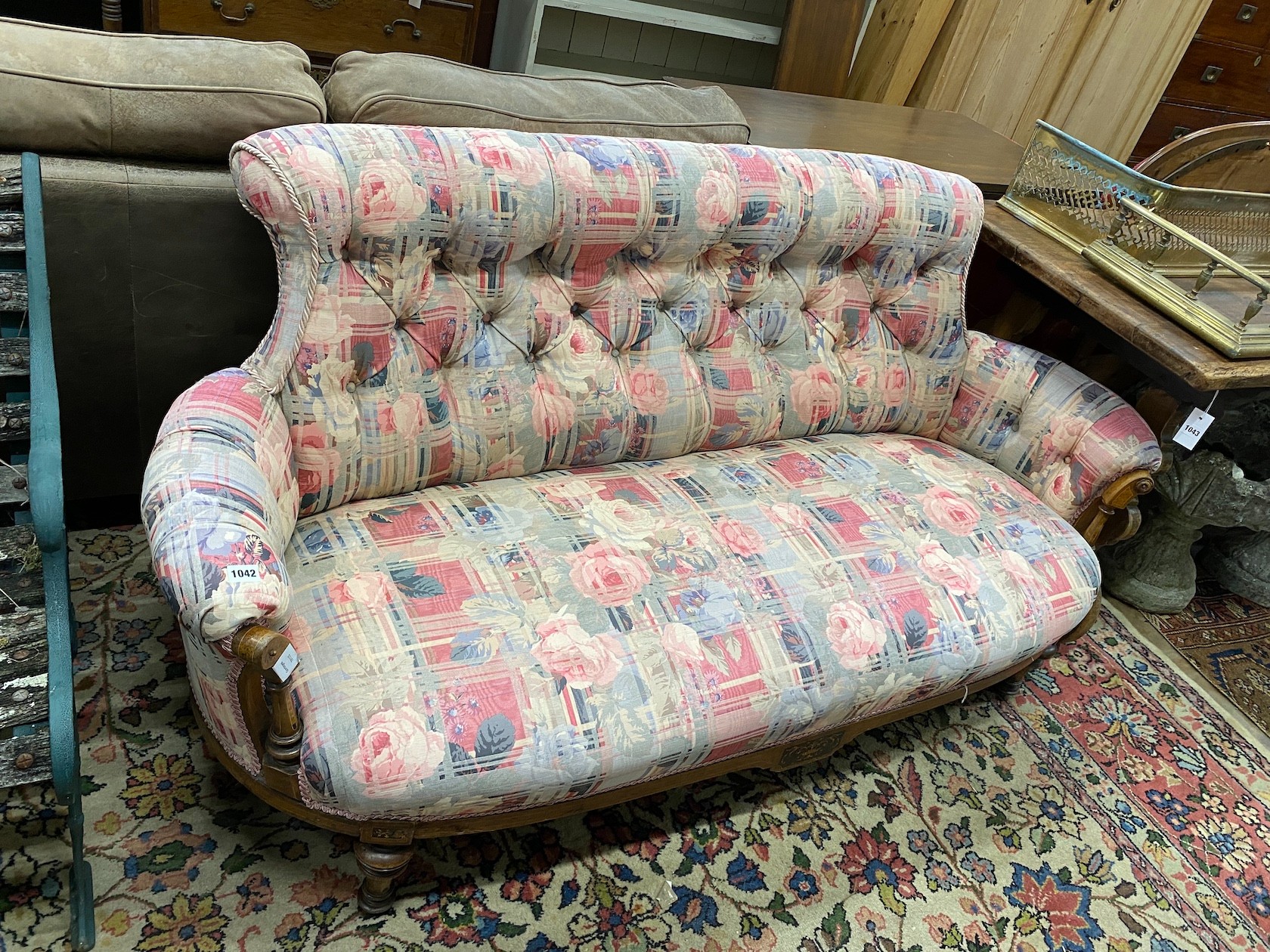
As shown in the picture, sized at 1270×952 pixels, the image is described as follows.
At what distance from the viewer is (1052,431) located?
5.64 ft

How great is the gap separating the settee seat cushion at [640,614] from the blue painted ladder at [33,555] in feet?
0.82

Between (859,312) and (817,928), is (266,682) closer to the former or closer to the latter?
(817,928)

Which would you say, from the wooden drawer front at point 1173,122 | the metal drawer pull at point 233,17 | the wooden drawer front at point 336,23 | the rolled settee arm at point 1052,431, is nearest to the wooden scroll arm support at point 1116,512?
the rolled settee arm at point 1052,431

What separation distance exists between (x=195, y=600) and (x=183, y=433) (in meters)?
0.25

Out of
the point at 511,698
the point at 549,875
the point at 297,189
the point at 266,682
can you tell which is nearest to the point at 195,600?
the point at 266,682

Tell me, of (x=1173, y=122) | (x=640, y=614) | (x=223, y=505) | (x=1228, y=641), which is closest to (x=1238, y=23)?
(x=1173, y=122)

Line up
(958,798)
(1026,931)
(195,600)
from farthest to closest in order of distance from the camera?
(958,798), (1026,931), (195,600)

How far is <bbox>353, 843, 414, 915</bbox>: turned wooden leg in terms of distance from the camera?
44.3 inches

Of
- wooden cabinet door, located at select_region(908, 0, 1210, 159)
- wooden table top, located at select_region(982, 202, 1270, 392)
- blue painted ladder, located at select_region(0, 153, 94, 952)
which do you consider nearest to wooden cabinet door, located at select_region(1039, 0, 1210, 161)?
wooden cabinet door, located at select_region(908, 0, 1210, 159)

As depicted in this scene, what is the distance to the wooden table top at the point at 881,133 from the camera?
6.52 feet

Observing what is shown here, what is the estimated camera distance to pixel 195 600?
0.92 m

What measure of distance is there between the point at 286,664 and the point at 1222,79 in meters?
3.97

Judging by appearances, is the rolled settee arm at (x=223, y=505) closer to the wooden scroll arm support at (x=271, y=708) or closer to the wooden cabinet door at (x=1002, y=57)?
the wooden scroll arm support at (x=271, y=708)

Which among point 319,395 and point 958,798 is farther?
point 958,798
